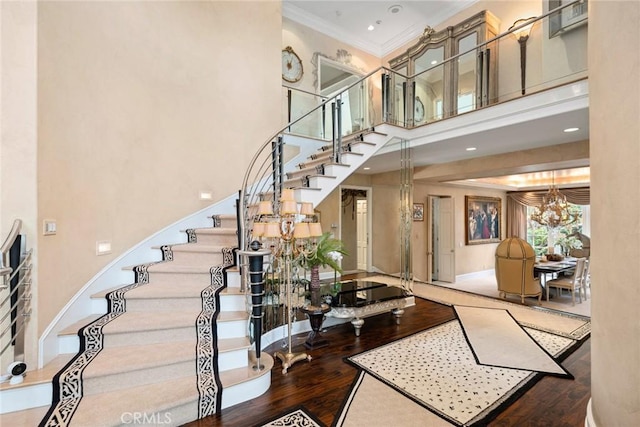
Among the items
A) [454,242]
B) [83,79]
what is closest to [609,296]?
[83,79]

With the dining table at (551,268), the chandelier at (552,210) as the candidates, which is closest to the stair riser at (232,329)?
the dining table at (551,268)

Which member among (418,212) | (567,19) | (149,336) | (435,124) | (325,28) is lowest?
(149,336)

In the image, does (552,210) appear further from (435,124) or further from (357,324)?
(357,324)

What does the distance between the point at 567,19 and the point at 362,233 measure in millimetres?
5793

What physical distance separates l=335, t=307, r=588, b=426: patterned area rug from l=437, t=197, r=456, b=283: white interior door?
165 inches

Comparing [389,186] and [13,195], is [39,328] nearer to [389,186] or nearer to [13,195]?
[13,195]

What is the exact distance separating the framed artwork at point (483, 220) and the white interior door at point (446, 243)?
24.6 inches

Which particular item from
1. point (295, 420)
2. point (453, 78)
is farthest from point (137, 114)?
point (453, 78)

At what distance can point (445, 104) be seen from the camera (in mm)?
4695

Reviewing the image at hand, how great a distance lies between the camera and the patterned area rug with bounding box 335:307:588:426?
2.20m

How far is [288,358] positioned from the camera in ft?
9.27

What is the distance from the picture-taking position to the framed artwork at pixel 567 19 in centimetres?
371

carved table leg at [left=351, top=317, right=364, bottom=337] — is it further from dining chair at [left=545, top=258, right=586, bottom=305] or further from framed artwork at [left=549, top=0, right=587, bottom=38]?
dining chair at [left=545, top=258, right=586, bottom=305]

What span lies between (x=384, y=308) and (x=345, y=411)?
1876 millimetres
